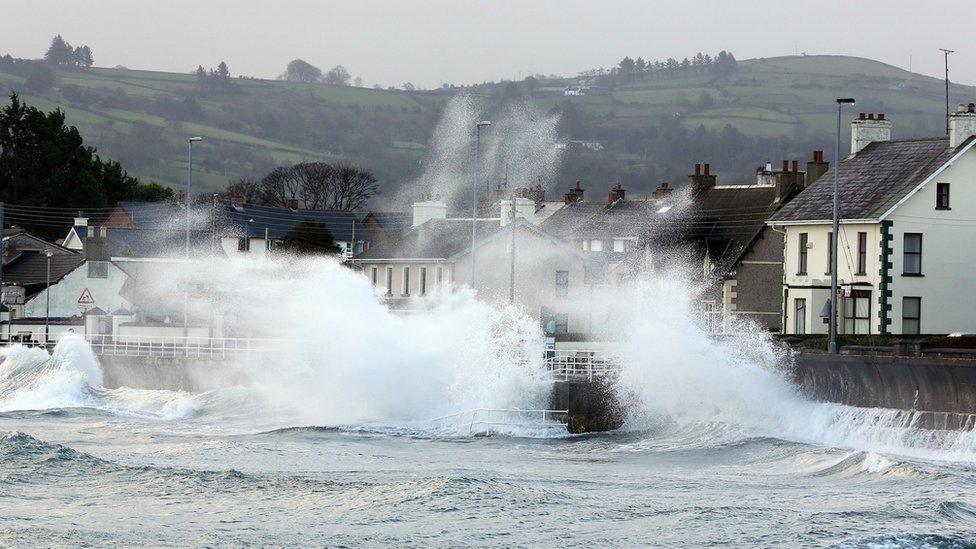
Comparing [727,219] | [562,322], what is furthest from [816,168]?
[562,322]

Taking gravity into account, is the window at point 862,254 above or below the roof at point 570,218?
below

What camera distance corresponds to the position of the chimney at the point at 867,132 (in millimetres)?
56844

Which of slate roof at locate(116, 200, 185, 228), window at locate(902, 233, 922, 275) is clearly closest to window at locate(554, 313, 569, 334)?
window at locate(902, 233, 922, 275)

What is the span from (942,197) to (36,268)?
50.1 m

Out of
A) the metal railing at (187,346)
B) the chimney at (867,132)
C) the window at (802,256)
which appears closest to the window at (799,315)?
Result: the window at (802,256)

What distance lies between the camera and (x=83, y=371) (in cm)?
6025

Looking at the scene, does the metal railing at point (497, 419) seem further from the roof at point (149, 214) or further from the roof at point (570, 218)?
the roof at point (149, 214)

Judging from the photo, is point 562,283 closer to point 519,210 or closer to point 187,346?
point 519,210

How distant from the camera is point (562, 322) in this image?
68.0 m

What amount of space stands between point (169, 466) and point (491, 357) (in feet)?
44.2

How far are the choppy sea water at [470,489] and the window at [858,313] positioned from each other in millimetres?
9422

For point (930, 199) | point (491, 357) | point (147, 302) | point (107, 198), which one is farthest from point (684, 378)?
point (107, 198)

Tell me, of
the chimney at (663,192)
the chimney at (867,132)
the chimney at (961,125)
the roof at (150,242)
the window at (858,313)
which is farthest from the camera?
the roof at (150,242)

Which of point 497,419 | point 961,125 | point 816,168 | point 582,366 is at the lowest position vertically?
point 497,419
